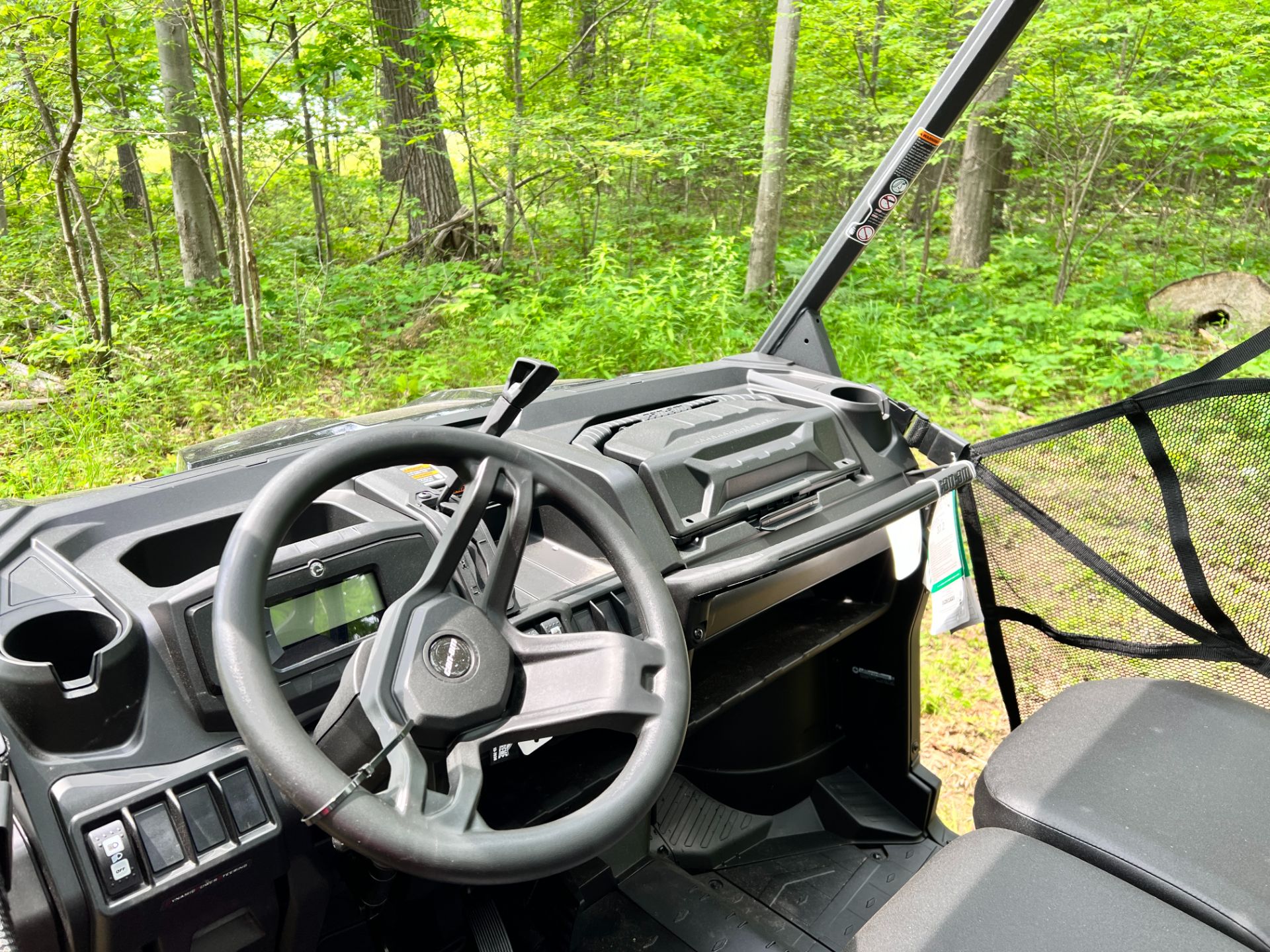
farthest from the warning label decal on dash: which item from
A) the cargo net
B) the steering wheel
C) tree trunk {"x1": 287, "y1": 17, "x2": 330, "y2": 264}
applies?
tree trunk {"x1": 287, "y1": 17, "x2": 330, "y2": 264}

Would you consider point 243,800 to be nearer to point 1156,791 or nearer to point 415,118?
point 1156,791

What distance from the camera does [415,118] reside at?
6543 mm

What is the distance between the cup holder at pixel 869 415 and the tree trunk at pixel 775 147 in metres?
4.26

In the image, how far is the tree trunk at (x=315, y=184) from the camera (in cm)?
601

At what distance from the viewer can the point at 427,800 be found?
3.21 feet

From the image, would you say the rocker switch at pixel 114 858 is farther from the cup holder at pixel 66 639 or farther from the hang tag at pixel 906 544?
the hang tag at pixel 906 544

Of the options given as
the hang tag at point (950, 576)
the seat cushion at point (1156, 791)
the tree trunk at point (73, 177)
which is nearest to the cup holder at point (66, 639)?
the seat cushion at point (1156, 791)

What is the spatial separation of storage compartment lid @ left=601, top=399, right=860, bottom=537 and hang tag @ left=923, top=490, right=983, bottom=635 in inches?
12.1

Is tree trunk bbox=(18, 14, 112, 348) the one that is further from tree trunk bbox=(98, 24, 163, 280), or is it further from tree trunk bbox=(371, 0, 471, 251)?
tree trunk bbox=(371, 0, 471, 251)

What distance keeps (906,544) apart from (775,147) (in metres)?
4.51

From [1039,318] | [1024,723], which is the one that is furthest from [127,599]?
[1039,318]

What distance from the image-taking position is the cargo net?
1.71 metres

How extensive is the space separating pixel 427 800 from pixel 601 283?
5.00 m

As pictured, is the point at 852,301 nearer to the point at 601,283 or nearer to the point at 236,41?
the point at 601,283
